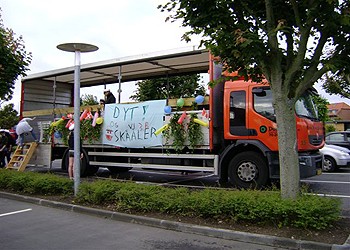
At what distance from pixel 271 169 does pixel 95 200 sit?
4098 mm

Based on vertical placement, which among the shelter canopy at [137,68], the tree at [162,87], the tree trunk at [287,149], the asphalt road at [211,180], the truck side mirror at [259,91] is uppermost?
the tree at [162,87]

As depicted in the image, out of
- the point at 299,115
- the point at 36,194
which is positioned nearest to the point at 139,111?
the point at 36,194

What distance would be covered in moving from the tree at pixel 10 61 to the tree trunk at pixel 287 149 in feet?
28.9

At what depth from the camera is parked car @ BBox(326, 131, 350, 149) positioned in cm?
1694

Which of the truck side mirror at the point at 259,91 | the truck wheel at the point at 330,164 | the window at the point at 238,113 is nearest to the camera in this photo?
the truck side mirror at the point at 259,91

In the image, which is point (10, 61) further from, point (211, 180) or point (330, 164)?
point (330, 164)

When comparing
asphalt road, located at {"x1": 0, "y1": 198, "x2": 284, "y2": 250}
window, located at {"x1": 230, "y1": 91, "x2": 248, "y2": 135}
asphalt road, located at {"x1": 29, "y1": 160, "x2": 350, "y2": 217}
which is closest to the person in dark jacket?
asphalt road, located at {"x1": 29, "y1": 160, "x2": 350, "y2": 217}

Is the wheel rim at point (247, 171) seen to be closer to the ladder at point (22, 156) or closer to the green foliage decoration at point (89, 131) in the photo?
the green foliage decoration at point (89, 131)

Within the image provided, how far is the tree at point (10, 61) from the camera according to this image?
36.8 feet

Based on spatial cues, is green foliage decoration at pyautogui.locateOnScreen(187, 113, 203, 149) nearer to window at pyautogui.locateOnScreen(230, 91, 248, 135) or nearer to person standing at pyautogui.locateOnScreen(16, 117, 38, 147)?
window at pyautogui.locateOnScreen(230, 91, 248, 135)

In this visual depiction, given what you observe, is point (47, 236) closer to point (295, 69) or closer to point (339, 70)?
point (295, 69)

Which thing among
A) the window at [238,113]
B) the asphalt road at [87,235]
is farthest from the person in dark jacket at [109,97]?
the asphalt road at [87,235]

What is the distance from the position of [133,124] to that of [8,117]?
32.8m

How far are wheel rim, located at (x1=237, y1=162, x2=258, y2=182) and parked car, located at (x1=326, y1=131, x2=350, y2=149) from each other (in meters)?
10.1
